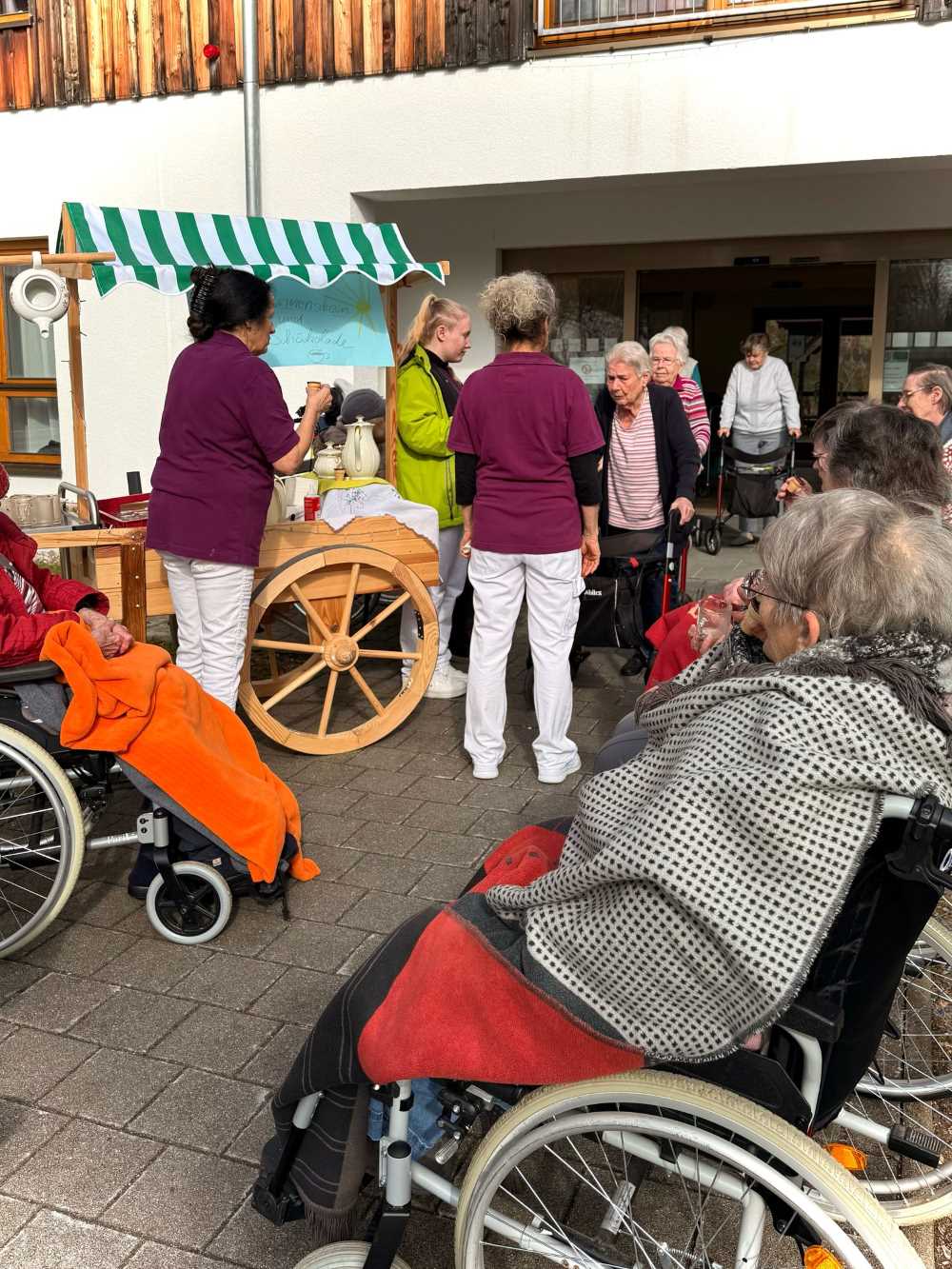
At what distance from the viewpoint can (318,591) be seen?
471cm

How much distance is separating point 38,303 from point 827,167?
518 centimetres

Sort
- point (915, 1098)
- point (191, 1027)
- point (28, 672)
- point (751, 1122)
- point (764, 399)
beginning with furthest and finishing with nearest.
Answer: point (764, 399) → point (28, 672) → point (191, 1027) → point (915, 1098) → point (751, 1122)

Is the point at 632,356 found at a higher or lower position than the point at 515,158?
lower

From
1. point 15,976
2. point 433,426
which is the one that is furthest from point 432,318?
point 15,976

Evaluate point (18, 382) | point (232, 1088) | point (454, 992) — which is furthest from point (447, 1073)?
point (18, 382)

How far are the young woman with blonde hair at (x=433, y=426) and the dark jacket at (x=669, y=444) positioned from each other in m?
0.74

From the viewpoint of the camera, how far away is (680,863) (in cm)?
160

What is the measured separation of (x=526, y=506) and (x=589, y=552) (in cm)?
42

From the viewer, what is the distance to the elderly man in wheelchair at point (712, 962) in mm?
1566

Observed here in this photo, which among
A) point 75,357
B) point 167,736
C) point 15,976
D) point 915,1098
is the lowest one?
point 15,976

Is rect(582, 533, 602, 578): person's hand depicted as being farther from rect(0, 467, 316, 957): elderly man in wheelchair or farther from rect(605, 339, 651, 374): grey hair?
rect(0, 467, 316, 957): elderly man in wheelchair

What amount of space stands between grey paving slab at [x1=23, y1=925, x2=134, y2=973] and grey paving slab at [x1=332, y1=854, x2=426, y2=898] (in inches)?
28.1

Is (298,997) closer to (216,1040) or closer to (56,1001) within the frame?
(216,1040)

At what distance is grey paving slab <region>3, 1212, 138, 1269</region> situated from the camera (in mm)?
2135
